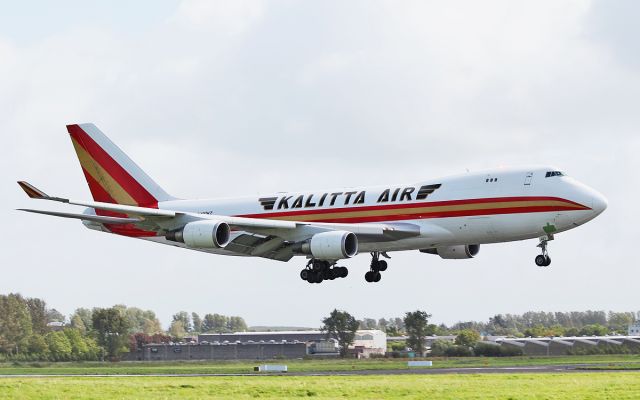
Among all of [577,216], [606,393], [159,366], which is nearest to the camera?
[606,393]

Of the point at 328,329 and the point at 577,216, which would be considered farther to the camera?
the point at 328,329

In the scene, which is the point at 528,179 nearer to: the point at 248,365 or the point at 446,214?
the point at 446,214

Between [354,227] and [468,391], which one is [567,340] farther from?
[468,391]

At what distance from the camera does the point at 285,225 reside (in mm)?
67375

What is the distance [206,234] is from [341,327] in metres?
51.9

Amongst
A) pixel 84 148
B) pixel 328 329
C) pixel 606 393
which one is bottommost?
pixel 606 393

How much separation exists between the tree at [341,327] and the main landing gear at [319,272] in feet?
141

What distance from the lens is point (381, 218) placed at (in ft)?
225

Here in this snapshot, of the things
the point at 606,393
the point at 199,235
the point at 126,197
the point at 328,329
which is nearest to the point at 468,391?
the point at 606,393

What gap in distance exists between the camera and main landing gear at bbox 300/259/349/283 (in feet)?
229

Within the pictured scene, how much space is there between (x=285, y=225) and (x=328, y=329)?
51.3 meters

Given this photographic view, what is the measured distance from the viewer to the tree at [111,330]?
366 feet

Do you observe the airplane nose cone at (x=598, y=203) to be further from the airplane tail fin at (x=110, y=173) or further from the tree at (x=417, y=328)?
the tree at (x=417, y=328)

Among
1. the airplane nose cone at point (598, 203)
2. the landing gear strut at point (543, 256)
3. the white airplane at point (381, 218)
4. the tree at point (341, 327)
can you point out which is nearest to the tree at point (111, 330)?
the tree at point (341, 327)
